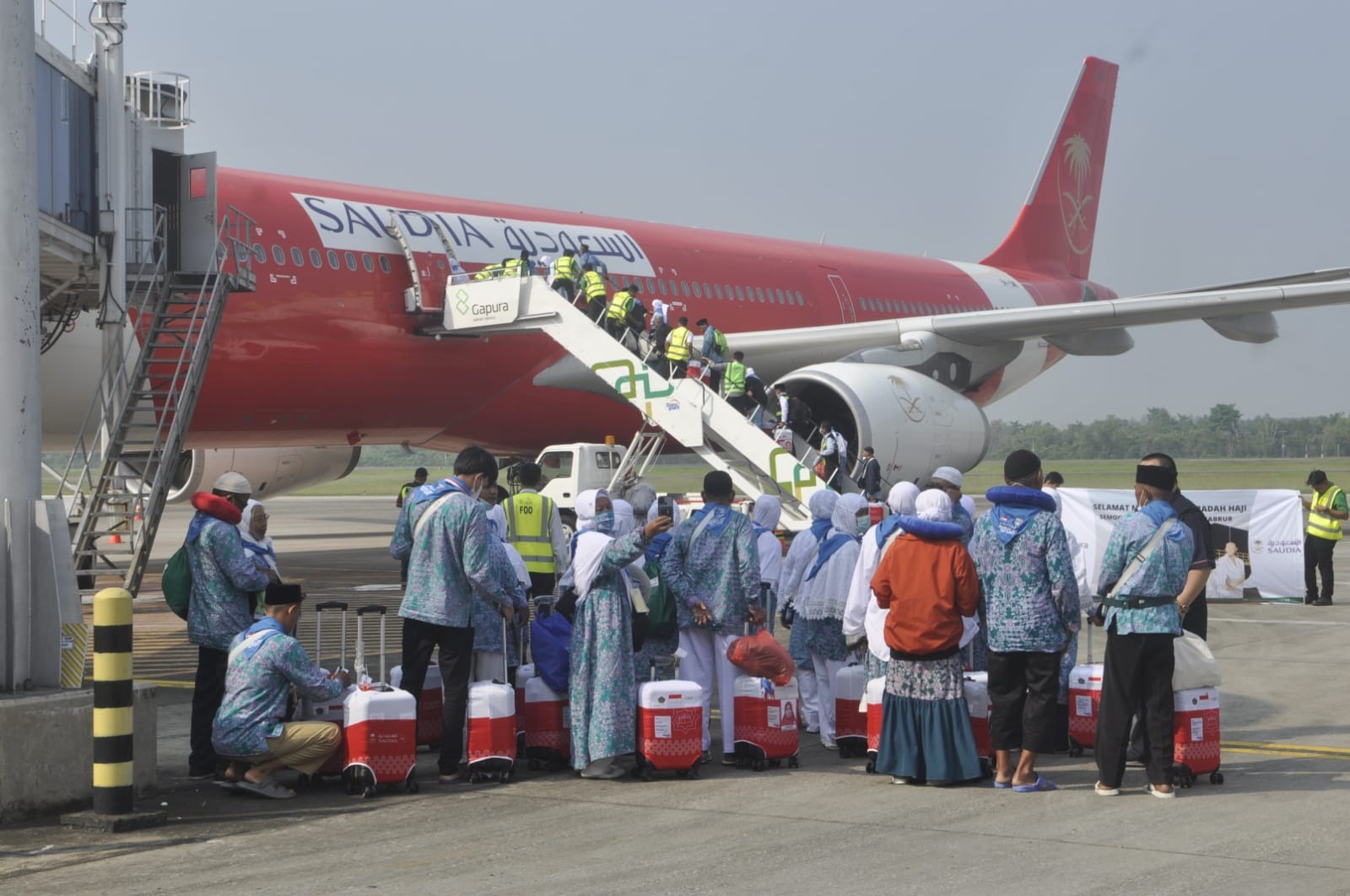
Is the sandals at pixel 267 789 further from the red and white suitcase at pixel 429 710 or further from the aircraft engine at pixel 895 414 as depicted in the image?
the aircraft engine at pixel 895 414

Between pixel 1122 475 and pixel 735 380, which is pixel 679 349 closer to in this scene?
pixel 735 380

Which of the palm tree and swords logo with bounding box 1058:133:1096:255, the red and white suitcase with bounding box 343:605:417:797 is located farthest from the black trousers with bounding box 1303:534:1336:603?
the palm tree and swords logo with bounding box 1058:133:1096:255

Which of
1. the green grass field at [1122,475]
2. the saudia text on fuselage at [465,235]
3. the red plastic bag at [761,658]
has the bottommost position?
the red plastic bag at [761,658]

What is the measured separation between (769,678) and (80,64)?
5652 millimetres

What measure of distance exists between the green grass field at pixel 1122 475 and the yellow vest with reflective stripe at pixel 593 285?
55.7 ft

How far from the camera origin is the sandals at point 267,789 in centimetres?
641

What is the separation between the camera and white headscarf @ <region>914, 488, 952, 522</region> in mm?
6762

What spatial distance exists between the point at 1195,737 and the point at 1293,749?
1016 mm

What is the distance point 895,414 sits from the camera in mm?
17078

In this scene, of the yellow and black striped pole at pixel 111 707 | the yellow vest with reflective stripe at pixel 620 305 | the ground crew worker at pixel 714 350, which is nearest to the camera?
the yellow and black striped pole at pixel 111 707

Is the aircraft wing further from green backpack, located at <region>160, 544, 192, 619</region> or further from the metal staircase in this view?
green backpack, located at <region>160, 544, 192, 619</region>

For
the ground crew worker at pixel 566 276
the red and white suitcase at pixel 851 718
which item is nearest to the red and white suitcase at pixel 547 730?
the red and white suitcase at pixel 851 718

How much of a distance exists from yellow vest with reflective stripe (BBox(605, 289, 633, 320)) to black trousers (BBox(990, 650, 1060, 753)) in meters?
10.2

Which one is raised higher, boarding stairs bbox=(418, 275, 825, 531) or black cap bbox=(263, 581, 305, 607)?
boarding stairs bbox=(418, 275, 825, 531)
